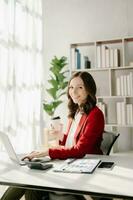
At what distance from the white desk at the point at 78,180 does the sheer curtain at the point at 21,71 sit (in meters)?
2.01

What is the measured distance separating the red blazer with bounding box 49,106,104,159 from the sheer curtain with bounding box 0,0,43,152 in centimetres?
157

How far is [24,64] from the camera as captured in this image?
4289mm

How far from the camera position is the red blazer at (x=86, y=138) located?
1.97 metres

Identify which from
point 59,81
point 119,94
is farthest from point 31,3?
point 119,94

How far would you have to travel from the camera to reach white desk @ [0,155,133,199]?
1305 mm

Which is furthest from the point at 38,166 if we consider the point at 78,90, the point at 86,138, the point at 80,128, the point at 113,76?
the point at 113,76

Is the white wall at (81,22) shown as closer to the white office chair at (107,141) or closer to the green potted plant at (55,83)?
the green potted plant at (55,83)

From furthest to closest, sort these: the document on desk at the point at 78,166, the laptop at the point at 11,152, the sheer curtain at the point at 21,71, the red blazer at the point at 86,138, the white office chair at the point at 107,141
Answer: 1. the sheer curtain at the point at 21,71
2. the white office chair at the point at 107,141
3. the red blazer at the point at 86,138
4. the laptop at the point at 11,152
5. the document on desk at the point at 78,166

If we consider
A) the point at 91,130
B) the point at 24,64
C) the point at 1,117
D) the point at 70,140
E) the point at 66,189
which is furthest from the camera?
the point at 24,64

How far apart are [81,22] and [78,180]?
159 inches

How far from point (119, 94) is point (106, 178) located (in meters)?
3.22

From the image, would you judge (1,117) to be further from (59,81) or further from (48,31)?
(48,31)

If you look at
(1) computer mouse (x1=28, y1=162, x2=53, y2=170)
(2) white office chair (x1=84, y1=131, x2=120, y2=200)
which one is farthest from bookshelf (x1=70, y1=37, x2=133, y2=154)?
(1) computer mouse (x1=28, y1=162, x2=53, y2=170)

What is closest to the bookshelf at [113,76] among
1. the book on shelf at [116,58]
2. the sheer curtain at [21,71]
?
the book on shelf at [116,58]
